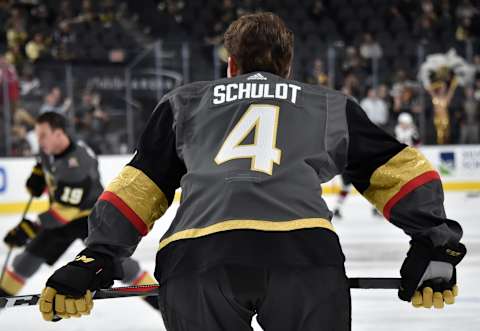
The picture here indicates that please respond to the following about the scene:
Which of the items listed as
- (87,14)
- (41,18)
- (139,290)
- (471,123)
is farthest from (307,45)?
(139,290)

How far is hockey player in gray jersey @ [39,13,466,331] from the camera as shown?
58.1 inches

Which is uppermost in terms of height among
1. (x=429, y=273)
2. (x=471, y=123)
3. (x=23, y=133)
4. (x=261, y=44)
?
(x=261, y=44)

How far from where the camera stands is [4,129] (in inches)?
366

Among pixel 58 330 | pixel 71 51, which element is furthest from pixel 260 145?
pixel 71 51

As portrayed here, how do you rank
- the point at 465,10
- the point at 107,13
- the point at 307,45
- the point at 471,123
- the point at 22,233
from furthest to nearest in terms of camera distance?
the point at 465,10 → the point at 107,13 → the point at 307,45 → the point at 471,123 → the point at 22,233

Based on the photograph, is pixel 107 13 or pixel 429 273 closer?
pixel 429 273

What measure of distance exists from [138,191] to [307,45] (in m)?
10.2

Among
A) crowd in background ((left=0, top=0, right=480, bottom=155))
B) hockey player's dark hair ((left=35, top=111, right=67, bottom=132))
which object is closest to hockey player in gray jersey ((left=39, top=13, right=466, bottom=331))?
hockey player's dark hair ((left=35, top=111, right=67, bottom=132))

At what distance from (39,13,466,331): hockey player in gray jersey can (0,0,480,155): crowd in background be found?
7.60m

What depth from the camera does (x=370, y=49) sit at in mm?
12180

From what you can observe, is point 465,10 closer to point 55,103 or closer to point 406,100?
point 406,100

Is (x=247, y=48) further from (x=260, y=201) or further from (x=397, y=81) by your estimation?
(x=397, y=81)

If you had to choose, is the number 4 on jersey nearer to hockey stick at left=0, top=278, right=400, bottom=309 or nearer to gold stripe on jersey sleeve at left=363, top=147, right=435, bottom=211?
gold stripe on jersey sleeve at left=363, top=147, right=435, bottom=211

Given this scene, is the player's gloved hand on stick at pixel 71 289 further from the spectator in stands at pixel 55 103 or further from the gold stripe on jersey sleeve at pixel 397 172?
the spectator in stands at pixel 55 103
